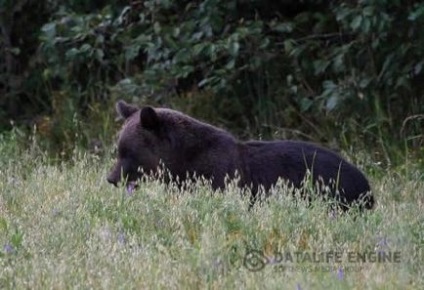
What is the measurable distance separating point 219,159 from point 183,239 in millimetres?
1619

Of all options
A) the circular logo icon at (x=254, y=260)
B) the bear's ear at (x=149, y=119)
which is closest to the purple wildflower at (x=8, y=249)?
the circular logo icon at (x=254, y=260)

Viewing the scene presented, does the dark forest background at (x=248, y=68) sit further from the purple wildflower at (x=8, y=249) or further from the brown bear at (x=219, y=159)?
the purple wildflower at (x=8, y=249)

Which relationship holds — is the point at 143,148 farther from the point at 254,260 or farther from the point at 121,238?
the point at 254,260

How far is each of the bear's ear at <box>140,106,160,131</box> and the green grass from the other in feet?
1.69

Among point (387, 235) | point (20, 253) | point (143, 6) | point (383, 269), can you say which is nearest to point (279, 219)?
point (387, 235)

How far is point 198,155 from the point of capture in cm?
809

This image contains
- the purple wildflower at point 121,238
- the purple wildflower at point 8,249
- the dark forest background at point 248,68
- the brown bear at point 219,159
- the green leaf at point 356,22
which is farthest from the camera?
the dark forest background at point 248,68

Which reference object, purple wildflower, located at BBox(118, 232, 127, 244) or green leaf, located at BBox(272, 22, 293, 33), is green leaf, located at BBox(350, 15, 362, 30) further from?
purple wildflower, located at BBox(118, 232, 127, 244)

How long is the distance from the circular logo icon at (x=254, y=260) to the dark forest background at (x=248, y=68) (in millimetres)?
4418

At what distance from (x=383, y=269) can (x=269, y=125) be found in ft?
20.6

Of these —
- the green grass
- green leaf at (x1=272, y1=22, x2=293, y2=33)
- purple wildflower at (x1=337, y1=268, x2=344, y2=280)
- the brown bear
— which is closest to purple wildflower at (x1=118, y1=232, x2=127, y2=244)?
the green grass

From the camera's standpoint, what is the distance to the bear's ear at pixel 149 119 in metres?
8.10

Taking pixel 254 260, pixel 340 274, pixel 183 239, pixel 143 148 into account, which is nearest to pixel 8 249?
pixel 183 239

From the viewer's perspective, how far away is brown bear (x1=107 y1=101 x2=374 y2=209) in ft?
26.1
